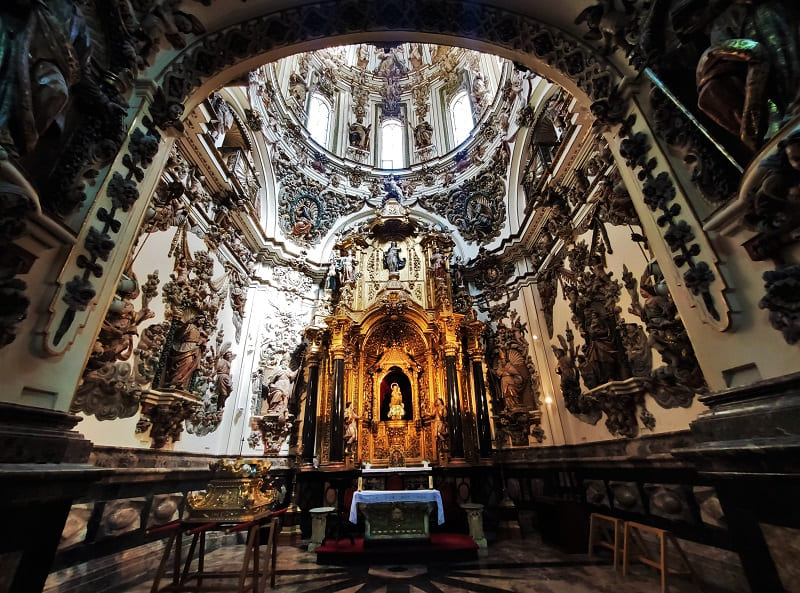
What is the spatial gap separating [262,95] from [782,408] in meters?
13.0

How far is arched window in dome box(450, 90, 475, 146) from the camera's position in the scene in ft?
45.5

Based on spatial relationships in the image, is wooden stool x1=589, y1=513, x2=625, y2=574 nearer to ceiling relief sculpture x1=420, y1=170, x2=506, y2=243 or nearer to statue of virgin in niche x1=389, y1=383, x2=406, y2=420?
statue of virgin in niche x1=389, y1=383, x2=406, y2=420

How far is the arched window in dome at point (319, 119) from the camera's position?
1380 centimetres

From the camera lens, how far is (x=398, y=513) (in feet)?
18.9

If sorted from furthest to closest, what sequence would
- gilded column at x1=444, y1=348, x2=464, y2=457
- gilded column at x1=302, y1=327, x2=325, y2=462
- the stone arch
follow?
gilded column at x1=302, y1=327, x2=325, y2=462, gilded column at x1=444, y1=348, x2=464, y2=457, the stone arch

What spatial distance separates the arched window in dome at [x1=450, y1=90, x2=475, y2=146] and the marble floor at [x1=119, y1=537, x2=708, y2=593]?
13.5m

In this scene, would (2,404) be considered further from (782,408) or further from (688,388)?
(688,388)

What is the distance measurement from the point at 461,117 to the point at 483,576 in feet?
50.0

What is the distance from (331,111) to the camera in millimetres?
14805

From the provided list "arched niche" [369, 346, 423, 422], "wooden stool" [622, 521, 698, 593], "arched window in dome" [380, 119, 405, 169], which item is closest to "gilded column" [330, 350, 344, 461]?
"arched niche" [369, 346, 423, 422]

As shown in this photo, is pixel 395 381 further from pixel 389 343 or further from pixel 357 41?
pixel 357 41

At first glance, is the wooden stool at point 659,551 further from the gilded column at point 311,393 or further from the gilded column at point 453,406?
the gilded column at point 311,393

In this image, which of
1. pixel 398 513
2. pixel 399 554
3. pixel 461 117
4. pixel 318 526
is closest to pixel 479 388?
pixel 398 513

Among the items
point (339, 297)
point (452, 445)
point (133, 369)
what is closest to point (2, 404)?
point (133, 369)
